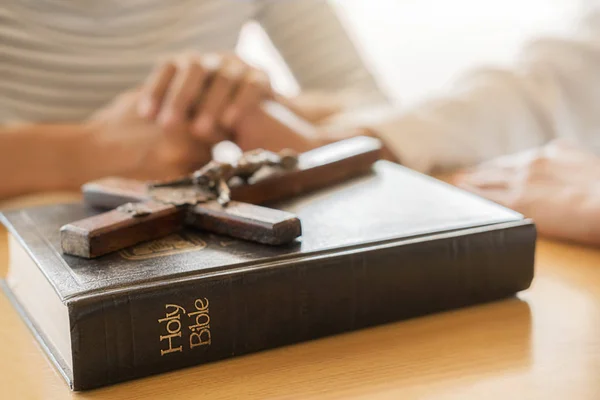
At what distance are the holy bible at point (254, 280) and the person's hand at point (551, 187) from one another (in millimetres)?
164

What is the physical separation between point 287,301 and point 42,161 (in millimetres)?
609

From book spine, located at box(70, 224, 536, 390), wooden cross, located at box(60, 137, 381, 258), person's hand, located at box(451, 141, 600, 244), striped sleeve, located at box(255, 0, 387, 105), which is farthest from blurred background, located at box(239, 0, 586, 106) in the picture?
book spine, located at box(70, 224, 536, 390)

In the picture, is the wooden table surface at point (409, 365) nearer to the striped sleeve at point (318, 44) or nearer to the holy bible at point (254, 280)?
the holy bible at point (254, 280)

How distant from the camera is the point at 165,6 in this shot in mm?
1379

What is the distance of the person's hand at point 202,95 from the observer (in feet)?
3.12

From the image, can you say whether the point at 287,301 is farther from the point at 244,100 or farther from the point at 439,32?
the point at 439,32

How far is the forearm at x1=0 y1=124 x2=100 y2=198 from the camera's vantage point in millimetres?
1002

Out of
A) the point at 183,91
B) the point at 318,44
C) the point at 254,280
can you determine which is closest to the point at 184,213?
the point at 254,280

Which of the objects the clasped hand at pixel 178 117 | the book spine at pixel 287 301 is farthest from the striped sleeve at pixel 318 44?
the book spine at pixel 287 301

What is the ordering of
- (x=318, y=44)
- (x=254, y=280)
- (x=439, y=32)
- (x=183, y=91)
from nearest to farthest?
(x=254, y=280)
(x=183, y=91)
(x=318, y=44)
(x=439, y=32)

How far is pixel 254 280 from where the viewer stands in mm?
513

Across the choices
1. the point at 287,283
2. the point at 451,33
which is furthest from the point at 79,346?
the point at 451,33

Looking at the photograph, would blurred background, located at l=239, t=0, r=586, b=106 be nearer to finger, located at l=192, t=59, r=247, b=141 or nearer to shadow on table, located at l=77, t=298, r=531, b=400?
finger, located at l=192, t=59, r=247, b=141

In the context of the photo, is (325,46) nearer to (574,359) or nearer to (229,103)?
(229,103)
